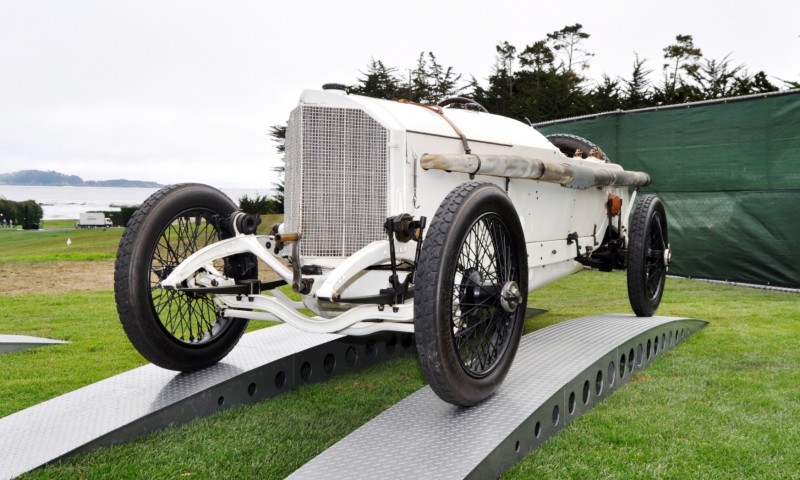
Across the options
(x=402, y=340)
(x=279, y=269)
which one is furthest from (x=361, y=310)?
(x=402, y=340)

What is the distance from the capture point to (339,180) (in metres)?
3.65

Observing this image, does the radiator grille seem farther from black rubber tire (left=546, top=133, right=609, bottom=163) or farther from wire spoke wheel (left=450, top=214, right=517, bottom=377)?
black rubber tire (left=546, top=133, right=609, bottom=163)

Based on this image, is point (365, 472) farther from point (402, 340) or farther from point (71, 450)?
point (402, 340)

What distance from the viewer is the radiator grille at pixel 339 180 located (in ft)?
11.9

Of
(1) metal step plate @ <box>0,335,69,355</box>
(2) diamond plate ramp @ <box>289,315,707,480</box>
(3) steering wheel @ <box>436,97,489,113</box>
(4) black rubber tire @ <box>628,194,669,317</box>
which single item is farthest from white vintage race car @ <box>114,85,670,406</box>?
(1) metal step plate @ <box>0,335,69,355</box>

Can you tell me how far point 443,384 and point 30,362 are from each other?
360cm

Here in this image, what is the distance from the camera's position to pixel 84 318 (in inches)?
274

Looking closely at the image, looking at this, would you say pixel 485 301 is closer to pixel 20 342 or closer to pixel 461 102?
pixel 461 102

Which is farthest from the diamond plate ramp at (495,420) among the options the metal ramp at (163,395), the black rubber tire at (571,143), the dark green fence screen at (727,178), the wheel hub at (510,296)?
the dark green fence screen at (727,178)

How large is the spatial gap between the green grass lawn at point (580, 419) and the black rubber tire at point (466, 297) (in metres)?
0.46

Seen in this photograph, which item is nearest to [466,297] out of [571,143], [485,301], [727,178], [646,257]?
[485,301]

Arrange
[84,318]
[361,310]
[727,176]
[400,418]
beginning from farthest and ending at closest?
1. [727,176]
2. [84,318]
3. [361,310]
4. [400,418]

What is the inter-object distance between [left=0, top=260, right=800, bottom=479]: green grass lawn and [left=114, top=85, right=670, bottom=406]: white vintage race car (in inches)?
20.7

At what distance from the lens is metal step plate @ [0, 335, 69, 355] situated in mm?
5344
